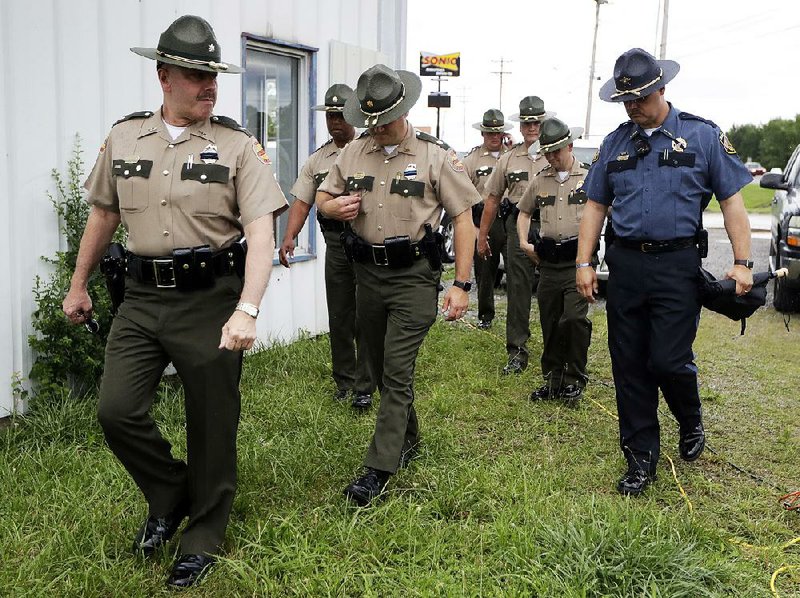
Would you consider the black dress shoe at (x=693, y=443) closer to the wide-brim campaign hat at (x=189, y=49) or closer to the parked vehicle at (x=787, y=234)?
the wide-brim campaign hat at (x=189, y=49)

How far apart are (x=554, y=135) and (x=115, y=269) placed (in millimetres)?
3629

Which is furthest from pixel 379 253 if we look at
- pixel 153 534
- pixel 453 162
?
pixel 153 534

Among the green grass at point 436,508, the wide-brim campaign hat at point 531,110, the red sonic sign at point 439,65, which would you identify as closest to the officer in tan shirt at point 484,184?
the wide-brim campaign hat at point 531,110

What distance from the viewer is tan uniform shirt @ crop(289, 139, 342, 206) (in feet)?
19.7

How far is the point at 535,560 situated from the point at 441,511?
2.40ft

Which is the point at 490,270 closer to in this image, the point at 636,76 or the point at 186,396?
the point at 636,76

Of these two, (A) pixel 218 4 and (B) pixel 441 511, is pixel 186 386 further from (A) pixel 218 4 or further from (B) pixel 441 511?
(A) pixel 218 4

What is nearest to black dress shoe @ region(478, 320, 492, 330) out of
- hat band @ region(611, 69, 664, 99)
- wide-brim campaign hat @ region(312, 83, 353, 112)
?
wide-brim campaign hat @ region(312, 83, 353, 112)

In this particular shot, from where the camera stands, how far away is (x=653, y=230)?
4.43 m

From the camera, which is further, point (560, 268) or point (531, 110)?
point (531, 110)

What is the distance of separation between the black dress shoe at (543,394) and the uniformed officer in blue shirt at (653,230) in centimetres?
152

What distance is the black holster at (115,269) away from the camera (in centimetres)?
359

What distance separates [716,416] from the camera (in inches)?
238

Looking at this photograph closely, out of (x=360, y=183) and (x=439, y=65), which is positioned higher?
(x=439, y=65)
